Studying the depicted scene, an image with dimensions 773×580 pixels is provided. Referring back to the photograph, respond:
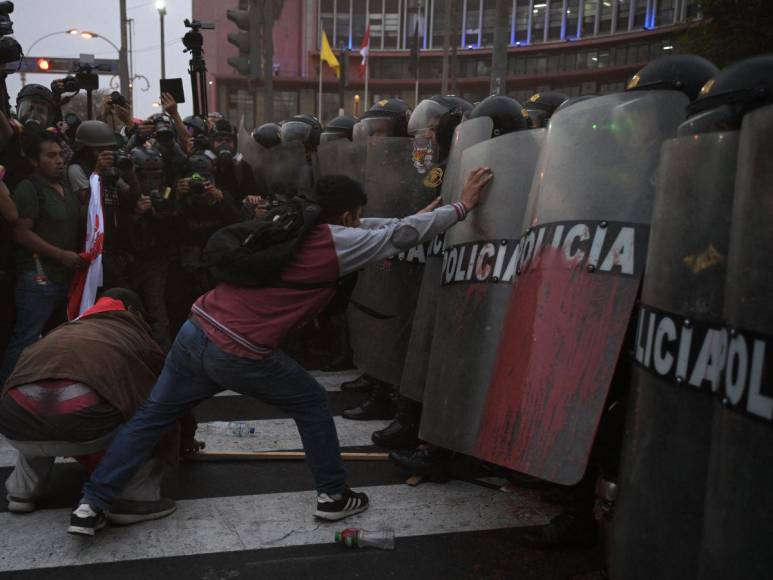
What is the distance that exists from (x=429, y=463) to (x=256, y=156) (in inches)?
220

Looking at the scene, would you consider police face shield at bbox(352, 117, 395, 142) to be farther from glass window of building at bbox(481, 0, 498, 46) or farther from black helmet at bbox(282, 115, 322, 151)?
glass window of building at bbox(481, 0, 498, 46)

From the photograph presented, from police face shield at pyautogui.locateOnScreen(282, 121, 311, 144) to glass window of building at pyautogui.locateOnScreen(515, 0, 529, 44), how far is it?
52019 millimetres

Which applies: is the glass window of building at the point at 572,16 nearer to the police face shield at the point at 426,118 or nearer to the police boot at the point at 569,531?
the police face shield at the point at 426,118

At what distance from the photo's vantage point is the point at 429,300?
14.1ft

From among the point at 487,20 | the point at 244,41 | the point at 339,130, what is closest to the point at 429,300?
the point at 339,130

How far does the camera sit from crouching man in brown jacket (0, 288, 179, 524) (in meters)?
3.45

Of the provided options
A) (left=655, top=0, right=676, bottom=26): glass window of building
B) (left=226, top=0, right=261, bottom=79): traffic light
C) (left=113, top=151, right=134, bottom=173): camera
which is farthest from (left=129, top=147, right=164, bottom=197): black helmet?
(left=655, top=0, right=676, bottom=26): glass window of building

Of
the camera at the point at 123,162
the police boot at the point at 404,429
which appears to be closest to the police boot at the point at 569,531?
the police boot at the point at 404,429

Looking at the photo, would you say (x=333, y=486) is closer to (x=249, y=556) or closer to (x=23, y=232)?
(x=249, y=556)

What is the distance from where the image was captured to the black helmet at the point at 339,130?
7020 mm

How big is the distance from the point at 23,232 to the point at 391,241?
301 centimetres

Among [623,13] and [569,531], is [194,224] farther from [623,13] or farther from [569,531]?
[623,13]

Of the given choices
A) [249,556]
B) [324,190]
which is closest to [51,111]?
[324,190]

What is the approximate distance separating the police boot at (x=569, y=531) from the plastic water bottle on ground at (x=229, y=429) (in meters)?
2.25
